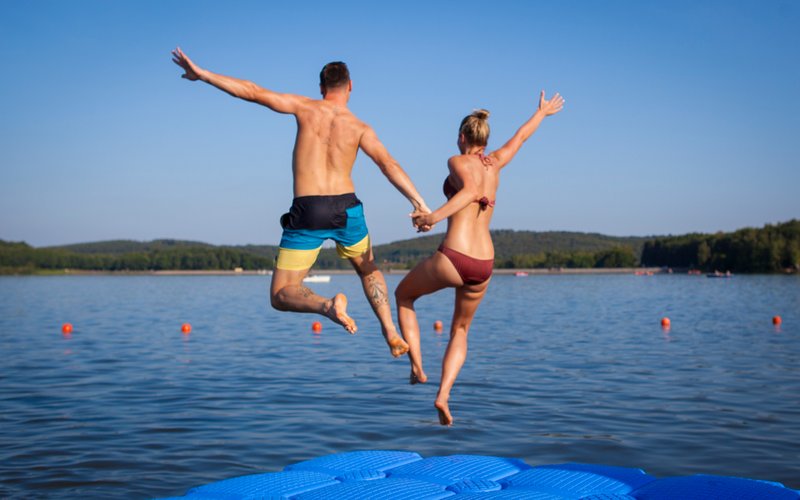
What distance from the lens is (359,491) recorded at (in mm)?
9242

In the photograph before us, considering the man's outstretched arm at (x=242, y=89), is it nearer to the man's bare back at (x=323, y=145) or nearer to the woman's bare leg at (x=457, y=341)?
the man's bare back at (x=323, y=145)

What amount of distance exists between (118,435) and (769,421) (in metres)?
15.2

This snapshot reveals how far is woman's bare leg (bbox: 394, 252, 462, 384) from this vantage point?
9258mm

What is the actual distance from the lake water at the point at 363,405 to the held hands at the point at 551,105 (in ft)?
26.2

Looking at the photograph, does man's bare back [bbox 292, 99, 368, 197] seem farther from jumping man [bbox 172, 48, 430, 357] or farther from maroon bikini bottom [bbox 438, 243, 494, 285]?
maroon bikini bottom [bbox 438, 243, 494, 285]

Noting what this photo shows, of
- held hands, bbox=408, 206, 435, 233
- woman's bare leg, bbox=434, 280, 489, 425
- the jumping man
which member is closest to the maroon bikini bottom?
woman's bare leg, bbox=434, 280, 489, 425

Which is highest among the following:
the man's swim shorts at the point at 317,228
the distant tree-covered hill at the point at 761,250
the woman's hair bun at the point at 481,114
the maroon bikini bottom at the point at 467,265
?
the distant tree-covered hill at the point at 761,250

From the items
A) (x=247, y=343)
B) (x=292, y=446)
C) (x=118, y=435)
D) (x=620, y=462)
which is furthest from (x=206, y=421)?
(x=247, y=343)

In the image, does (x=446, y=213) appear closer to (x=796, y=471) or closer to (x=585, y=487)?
(x=585, y=487)

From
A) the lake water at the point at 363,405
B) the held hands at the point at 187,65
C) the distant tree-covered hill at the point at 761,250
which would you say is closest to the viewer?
the held hands at the point at 187,65

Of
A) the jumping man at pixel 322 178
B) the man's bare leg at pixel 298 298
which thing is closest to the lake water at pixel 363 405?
the man's bare leg at pixel 298 298

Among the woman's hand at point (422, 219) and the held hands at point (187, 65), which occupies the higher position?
the held hands at point (187, 65)

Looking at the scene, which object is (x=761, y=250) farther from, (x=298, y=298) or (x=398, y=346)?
(x=298, y=298)

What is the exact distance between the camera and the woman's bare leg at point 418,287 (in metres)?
9.26
